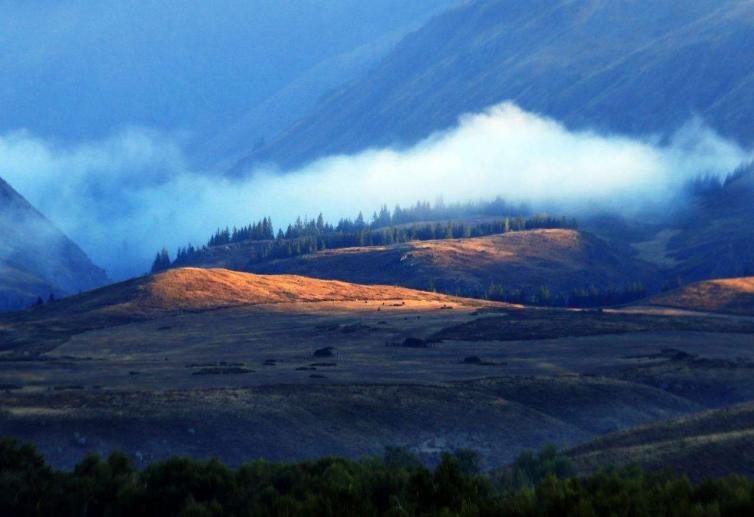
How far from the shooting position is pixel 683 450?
47031mm

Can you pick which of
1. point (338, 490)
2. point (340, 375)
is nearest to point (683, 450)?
point (338, 490)

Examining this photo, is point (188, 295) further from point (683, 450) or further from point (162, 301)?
point (683, 450)

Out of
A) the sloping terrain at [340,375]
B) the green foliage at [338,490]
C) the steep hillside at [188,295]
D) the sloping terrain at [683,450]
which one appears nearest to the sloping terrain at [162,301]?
the steep hillside at [188,295]

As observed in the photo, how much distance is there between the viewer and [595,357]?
113 meters

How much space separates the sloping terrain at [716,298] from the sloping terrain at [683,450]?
4751 inches

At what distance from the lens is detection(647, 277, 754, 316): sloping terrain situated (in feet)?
586

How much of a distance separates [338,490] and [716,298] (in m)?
167

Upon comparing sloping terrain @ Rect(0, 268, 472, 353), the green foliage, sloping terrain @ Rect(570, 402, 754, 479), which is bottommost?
sloping terrain @ Rect(570, 402, 754, 479)

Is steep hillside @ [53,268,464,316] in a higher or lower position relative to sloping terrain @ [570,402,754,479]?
higher

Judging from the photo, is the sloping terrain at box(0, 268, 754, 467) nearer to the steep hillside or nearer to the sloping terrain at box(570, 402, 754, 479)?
the steep hillside

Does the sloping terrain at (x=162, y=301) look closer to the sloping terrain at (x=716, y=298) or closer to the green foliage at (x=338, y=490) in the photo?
the sloping terrain at (x=716, y=298)

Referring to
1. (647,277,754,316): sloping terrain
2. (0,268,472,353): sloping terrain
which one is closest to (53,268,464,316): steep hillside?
(0,268,472,353): sloping terrain

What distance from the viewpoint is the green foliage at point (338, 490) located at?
80.1 feet

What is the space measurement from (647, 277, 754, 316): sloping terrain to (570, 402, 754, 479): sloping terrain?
121m
